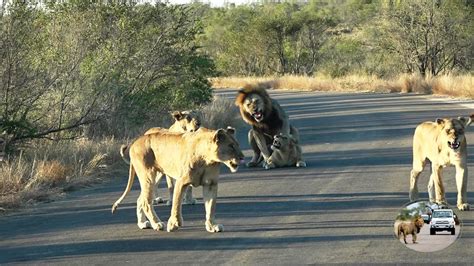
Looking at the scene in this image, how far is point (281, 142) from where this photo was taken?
1708cm

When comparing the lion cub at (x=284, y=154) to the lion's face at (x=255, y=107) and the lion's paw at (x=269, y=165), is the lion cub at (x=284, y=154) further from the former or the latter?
the lion's face at (x=255, y=107)

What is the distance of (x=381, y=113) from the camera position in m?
31.1

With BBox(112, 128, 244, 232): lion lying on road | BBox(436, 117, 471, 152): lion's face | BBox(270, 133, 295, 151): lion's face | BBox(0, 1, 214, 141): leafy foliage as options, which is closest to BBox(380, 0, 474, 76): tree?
BBox(0, 1, 214, 141): leafy foliage

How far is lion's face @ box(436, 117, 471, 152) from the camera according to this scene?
1122cm

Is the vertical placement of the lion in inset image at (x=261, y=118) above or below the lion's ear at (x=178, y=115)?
below

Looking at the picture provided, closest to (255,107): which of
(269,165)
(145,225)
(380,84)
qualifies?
(269,165)

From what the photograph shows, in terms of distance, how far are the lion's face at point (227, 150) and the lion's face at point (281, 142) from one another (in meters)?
6.96

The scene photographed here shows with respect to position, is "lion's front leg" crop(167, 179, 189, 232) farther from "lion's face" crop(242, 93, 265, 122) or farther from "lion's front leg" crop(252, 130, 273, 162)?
"lion's face" crop(242, 93, 265, 122)

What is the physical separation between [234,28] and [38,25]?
66523 mm

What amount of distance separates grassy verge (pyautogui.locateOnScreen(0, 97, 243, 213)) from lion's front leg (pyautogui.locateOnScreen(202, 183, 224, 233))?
3.80 m

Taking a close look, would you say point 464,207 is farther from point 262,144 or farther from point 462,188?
point 262,144

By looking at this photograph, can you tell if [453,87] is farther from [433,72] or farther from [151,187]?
[151,187]

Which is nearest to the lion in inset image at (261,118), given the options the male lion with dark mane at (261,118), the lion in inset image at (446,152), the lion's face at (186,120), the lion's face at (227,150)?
the male lion with dark mane at (261,118)

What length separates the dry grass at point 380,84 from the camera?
42.0m
